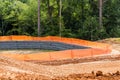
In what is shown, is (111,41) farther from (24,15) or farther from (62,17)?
(24,15)

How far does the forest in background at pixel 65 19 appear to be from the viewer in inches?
2175

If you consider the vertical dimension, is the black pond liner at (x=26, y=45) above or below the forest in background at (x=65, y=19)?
below

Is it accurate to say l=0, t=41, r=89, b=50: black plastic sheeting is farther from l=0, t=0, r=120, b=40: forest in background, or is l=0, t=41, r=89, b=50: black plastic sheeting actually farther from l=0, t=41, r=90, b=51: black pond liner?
l=0, t=0, r=120, b=40: forest in background

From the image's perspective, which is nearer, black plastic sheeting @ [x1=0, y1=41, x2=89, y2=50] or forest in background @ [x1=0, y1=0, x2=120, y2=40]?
black plastic sheeting @ [x1=0, y1=41, x2=89, y2=50]

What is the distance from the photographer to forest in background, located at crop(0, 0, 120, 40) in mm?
55250

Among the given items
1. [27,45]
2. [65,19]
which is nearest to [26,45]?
[27,45]

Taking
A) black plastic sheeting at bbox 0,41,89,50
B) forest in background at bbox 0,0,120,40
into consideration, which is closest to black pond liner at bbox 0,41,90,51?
black plastic sheeting at bbox 0,41,89,50

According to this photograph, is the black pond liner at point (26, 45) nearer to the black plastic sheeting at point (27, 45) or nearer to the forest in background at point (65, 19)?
the black plastic sheeting at point (27, 45)

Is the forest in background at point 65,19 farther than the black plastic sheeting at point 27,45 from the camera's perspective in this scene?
Yes

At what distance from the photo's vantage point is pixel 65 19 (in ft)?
197

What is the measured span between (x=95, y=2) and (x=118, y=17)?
5093 millimetres

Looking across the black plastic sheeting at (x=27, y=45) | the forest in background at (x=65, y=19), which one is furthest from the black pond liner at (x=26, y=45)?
the forest in background at (x=65, y=19)

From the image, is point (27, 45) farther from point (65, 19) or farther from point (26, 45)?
point (65, 19)

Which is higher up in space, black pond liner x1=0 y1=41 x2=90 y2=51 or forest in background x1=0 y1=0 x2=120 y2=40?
forest in background x1=0 y1=0 x2=120 y2=40
